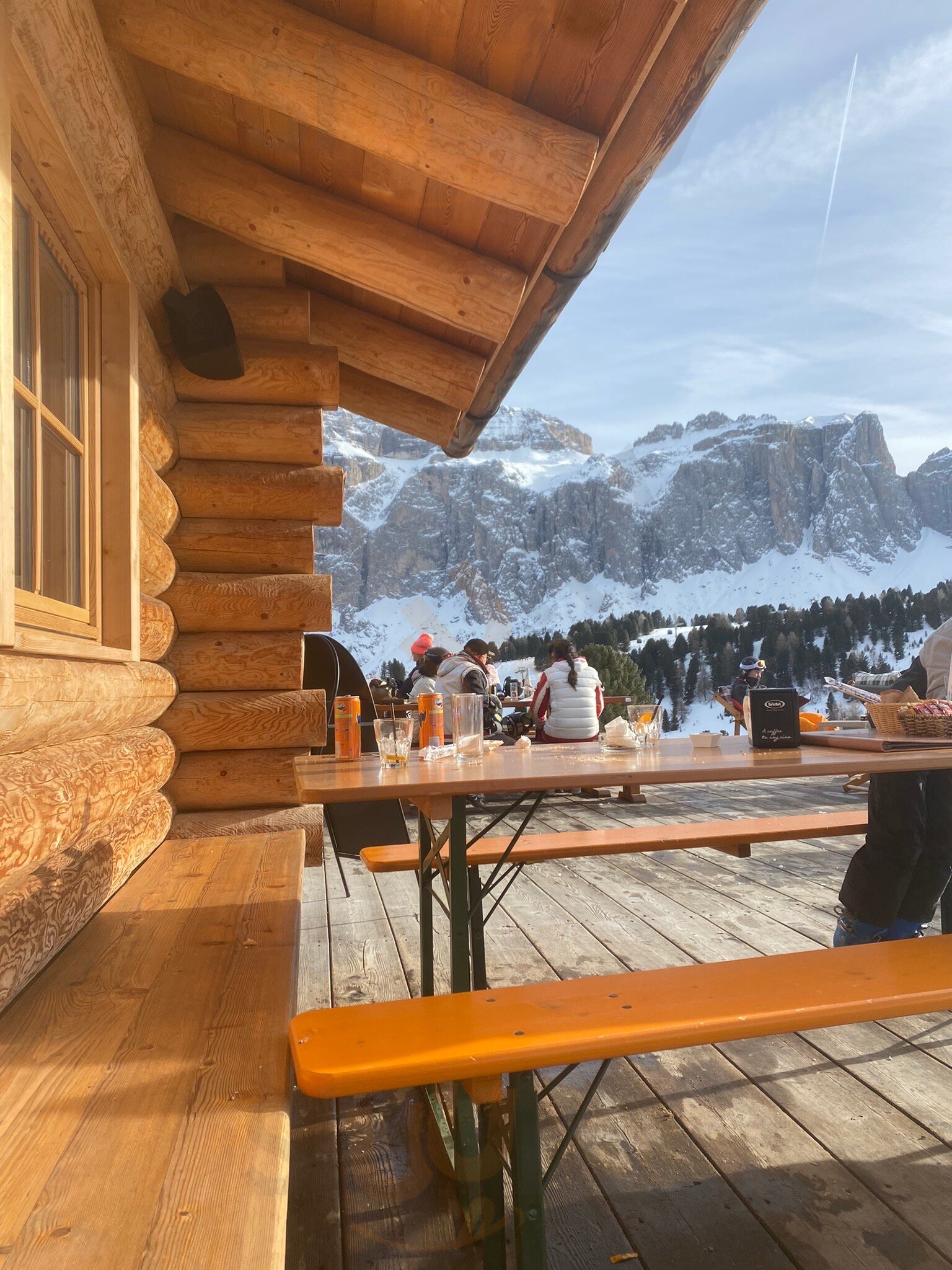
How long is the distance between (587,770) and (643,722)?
2.27 ft

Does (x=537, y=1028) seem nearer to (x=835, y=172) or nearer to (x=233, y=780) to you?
(x=233, y=780)

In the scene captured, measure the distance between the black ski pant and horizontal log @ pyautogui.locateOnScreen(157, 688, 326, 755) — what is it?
2220 millimetres

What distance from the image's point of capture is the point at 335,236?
3316 millimetres

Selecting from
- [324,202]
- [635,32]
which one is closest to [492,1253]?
[635,32]

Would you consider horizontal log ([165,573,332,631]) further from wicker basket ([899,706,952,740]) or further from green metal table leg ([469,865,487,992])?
wicker basket ([899,706,952,740])

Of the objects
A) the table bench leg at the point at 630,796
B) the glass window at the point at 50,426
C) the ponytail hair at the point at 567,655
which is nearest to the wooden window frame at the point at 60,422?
the glass window at the point at 50,426

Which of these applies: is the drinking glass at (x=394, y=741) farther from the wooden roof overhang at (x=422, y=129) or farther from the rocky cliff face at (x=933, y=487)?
the rocky cliff face at (x=933, y=487)

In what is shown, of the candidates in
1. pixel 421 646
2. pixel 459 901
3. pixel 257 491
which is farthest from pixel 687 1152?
pixel 421 646

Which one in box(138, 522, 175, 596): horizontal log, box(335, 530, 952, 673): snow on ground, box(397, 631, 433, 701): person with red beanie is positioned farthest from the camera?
box(335, 530, 952, 673): snow on ground

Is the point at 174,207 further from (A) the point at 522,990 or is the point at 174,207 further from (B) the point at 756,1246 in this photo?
(B) the point at 756,1246

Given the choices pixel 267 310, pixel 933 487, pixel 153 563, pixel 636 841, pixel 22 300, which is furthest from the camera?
pixel 933 487

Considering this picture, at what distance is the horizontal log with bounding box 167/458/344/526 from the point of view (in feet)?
12.3

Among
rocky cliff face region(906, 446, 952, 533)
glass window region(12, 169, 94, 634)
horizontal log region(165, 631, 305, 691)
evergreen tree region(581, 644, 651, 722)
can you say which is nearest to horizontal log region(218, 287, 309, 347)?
glass window region(12, 169, 94, 634)

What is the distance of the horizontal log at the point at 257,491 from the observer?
147 inches
